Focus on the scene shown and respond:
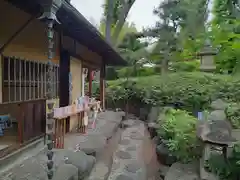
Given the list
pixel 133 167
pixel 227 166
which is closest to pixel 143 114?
pixel 133 167

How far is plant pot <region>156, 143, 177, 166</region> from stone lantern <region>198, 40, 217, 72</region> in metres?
4.28

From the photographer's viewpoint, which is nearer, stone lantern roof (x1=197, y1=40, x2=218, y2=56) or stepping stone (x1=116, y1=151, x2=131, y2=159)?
stepping stone (x1=116, y1=151, x2=131, y2=159)

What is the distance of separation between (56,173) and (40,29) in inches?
119

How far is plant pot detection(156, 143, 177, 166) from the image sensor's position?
6.10 m

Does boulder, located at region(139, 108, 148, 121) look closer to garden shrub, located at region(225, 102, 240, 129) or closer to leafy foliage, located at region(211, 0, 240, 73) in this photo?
garden shrub, located at region(225, 102, 240, 129)

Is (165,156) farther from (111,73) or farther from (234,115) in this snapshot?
(111,73)

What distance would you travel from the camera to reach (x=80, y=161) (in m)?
4.41

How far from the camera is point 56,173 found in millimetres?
3623

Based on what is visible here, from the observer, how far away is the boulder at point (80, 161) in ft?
13.9

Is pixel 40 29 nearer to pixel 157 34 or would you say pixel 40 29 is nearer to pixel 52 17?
pixel 52 17

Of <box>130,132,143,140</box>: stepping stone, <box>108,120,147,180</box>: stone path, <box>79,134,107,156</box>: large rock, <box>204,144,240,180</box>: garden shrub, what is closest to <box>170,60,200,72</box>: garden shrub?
<box>130,132,143,140</box>: stepping stone

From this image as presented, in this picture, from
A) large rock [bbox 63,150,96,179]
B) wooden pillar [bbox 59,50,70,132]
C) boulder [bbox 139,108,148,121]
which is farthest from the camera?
boulder [bbox 139,108,148,121]

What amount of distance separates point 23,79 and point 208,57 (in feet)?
23.6

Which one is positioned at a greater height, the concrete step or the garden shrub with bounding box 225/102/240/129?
the garden shrub with bounding box 225/102/240/129
